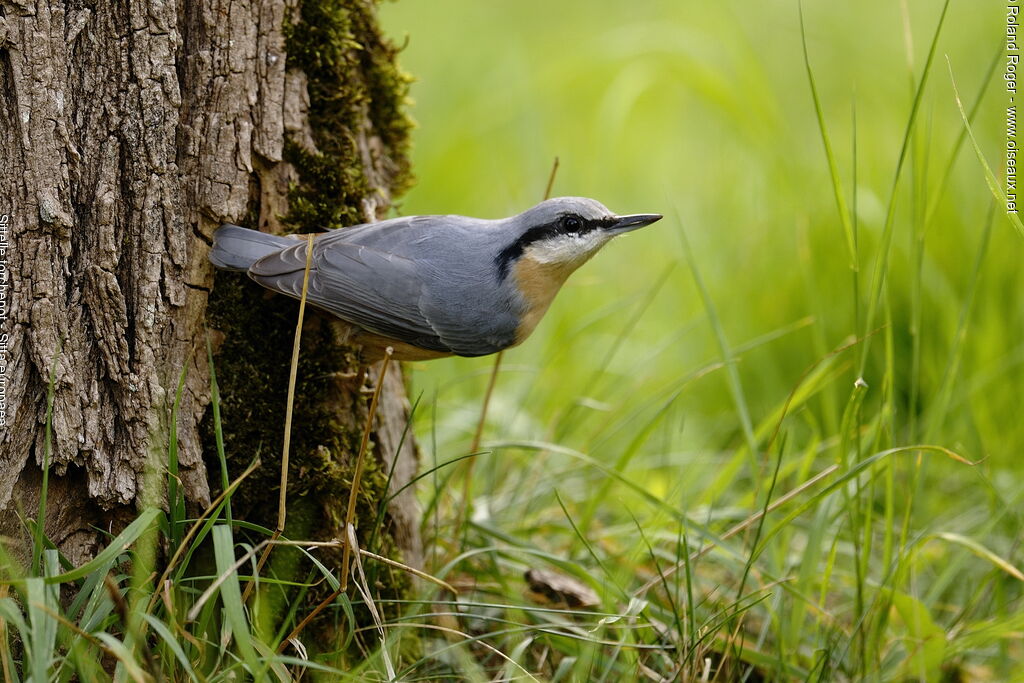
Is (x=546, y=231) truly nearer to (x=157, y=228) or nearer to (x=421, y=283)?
(x=421, y=283)

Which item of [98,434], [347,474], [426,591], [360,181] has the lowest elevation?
[426,591]

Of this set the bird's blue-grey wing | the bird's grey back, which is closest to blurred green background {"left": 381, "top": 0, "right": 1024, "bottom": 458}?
the bird's grey back

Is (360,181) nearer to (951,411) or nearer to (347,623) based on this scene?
(347,623)

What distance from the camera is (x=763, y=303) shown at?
13.7ft

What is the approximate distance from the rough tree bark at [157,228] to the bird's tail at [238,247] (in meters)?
0.05

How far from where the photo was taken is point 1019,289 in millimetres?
3717

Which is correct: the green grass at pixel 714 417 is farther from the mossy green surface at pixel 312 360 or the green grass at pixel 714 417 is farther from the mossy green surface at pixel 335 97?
the mossy green surface at pixel 335 97

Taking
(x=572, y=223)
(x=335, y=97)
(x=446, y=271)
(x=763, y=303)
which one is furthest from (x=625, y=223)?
(x=763, y=303)

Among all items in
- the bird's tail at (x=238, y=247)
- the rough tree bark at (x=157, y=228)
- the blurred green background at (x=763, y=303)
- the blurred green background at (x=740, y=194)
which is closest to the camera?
the rough tree bark at (x=157, y=228)

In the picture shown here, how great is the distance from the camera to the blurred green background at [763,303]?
288cm

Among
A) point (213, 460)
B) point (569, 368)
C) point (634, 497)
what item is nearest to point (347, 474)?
point (213, 460)

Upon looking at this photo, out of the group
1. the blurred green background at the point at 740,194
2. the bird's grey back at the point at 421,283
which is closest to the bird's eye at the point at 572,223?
the bird's grey back at the point at 421,283

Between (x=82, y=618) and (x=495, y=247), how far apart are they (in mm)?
1363

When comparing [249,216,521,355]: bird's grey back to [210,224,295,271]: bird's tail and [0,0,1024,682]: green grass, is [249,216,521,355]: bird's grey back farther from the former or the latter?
[0,0,1024,682]: green grass
